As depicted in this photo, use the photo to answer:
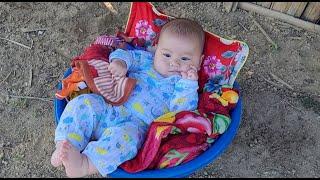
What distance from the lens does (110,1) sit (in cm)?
311

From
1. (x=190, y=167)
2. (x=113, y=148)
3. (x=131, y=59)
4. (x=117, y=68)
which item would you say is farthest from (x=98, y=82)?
(x=190, y=167)

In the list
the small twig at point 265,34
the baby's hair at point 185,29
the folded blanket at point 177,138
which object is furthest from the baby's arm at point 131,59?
the small twig at point 265,34

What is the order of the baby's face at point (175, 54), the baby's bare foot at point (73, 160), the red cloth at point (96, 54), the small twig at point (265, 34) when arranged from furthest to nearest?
the small twig at point (265, 34) → the red cloth at point (96, 54) → the baby's face at point (175, 54) → the baby's bare foot at point (73, 160)

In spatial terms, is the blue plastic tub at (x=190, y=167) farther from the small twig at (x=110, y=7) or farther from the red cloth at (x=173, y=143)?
the small twig at (x=110, y=7)

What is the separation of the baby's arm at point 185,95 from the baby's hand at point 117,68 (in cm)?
26

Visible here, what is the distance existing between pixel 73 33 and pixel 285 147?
1417mm

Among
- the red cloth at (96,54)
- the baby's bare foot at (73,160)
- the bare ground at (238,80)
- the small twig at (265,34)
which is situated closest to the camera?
the baby's bare foot at (73,160)

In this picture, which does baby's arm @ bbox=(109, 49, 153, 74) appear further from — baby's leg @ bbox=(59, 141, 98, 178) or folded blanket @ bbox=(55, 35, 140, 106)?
baby's leg @ bbox=(59, 141, 98, 178)

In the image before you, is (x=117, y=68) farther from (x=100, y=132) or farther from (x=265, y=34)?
(x=265, y=34)

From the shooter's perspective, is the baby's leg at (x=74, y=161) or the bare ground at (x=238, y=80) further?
the bare ground at (x=238, y=80)

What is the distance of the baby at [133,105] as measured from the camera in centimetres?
199

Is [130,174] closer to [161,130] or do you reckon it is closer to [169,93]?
[161,130]

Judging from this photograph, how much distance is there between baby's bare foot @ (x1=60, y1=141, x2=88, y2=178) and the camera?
193cm

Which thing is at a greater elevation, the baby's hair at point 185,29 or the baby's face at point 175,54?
the baby's hair at point 185,29
